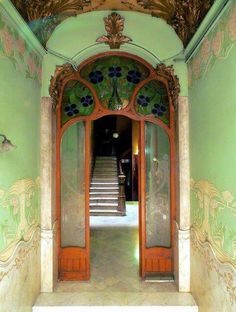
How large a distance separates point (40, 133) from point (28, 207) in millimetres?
934

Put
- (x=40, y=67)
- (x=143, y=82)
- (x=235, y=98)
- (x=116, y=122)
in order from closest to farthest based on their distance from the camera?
(x=235, y=98)
(x=40, y=67)
(x=143, y=82)
(x=116, y=122)

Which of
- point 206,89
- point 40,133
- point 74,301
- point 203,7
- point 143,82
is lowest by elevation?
point 74,301

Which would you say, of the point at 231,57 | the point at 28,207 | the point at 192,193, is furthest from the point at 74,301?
the point at 231,57

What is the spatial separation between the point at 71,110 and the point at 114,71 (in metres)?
0.85

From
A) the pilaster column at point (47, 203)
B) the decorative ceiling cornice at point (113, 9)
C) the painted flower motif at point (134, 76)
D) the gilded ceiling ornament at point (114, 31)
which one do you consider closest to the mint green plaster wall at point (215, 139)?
the decorative ceiling cornice at point (113, 9)

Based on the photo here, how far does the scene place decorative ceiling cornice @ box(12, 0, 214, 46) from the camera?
250cm

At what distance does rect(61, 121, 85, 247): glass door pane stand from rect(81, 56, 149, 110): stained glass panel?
1.79 feet

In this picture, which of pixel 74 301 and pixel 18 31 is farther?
pixel 74 301

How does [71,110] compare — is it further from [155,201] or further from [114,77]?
[155,201]

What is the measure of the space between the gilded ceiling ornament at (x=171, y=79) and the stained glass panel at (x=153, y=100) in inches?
7.1

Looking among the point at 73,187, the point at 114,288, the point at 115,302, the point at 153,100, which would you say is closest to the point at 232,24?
the point at 153,100

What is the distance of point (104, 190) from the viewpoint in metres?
8.09

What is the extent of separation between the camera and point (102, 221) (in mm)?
6422

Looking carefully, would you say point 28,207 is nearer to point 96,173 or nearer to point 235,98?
point 235,98
